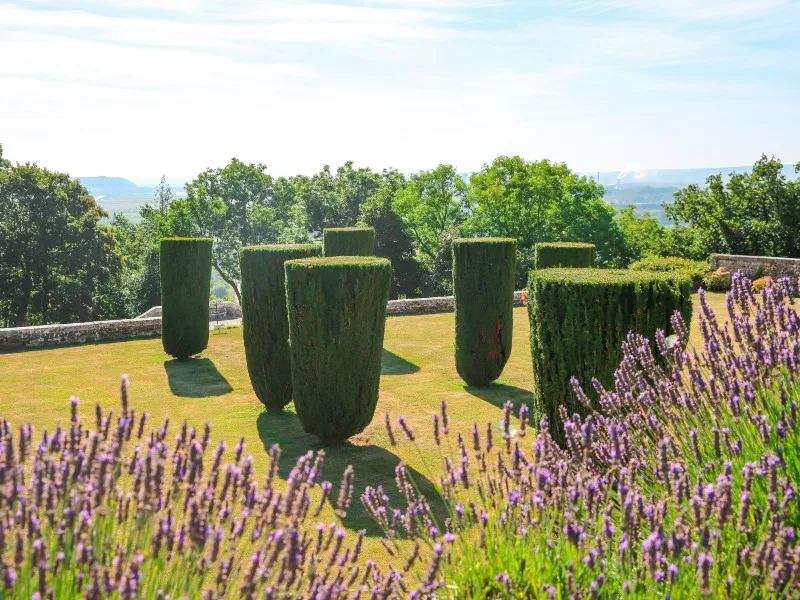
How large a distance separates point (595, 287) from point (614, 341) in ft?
1.85

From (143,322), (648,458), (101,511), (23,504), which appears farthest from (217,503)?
(143,322)

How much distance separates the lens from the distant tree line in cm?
3125

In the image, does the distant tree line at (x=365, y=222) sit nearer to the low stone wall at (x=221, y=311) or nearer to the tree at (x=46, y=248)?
the tree at (x=46, y=248)

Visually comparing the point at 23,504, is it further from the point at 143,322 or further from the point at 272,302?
the point at 143,322

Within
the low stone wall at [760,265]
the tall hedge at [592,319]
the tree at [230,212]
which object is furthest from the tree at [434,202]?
the tall hedge at [592,319]

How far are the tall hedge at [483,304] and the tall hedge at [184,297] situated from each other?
20.5 feet

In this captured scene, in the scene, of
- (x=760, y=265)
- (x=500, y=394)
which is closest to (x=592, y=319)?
(x=500, y=394)

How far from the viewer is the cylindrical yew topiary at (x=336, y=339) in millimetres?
8727

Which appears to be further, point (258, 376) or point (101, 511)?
point (258, 376)

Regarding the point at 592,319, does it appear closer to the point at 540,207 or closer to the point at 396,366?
the point at 396,366

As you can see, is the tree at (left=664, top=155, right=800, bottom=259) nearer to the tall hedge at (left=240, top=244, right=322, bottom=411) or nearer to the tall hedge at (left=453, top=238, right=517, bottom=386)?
the tall hedge at (left=453, top=238, right=517, bottom=386)

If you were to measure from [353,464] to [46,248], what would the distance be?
29464mm

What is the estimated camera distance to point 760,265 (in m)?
25.0

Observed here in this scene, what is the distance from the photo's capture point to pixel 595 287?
22.4ft
